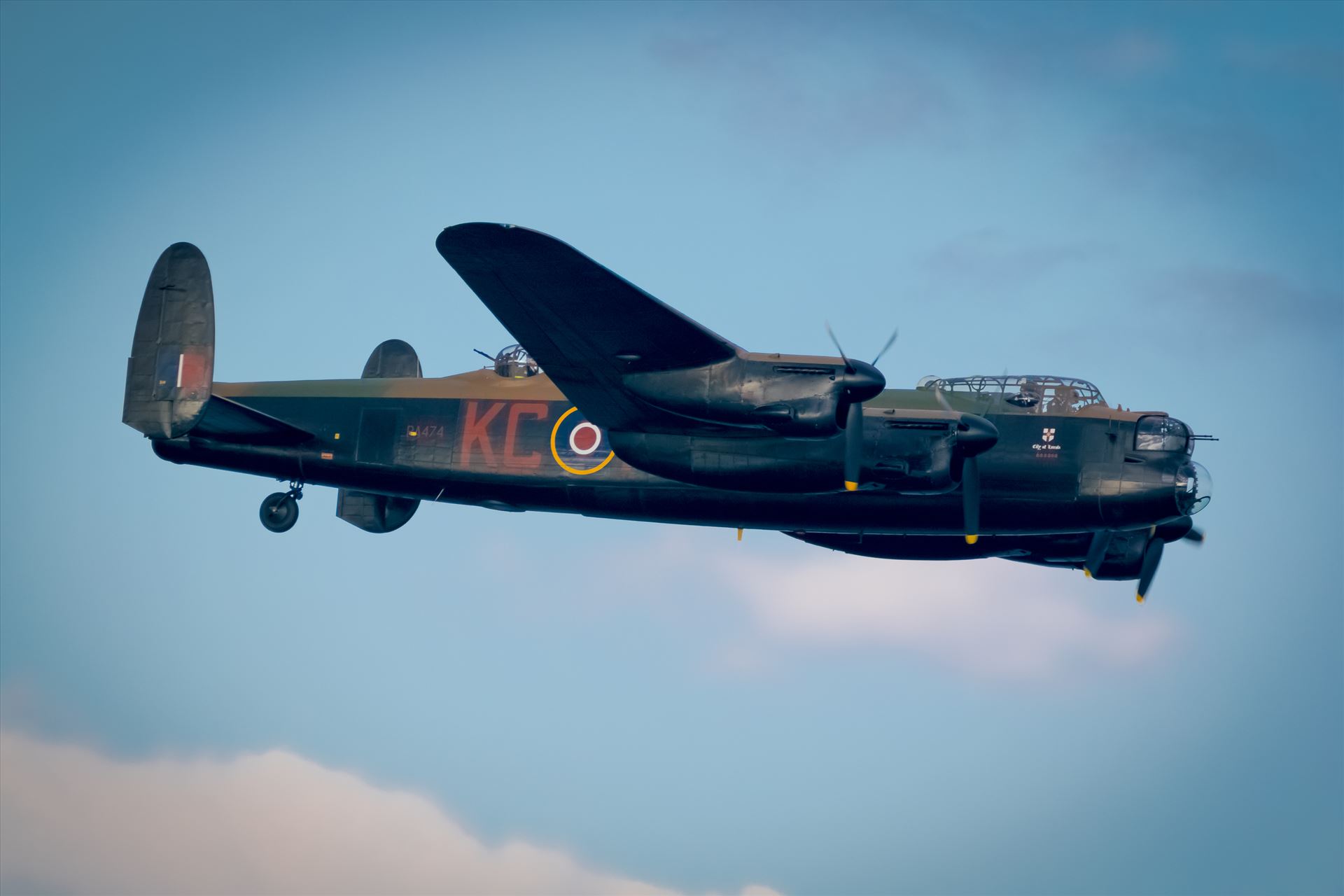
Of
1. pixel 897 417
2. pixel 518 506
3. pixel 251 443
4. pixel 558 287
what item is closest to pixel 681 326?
pixel 558 287

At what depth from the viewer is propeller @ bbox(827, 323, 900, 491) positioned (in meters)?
27.4

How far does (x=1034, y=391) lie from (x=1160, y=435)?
235 centimetres

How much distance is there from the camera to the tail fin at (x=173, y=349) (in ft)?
103

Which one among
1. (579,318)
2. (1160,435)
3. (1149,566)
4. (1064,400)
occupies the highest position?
(579,318)

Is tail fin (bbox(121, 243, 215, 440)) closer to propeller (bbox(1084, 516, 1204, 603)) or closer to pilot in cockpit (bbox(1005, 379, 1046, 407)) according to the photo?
pilot in cockpit (bbox(1005, 379, 1046, 407))

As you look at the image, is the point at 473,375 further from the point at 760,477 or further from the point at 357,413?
Result: the point at 760,477

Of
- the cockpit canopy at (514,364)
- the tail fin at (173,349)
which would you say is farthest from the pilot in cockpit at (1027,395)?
the tail fin at (173,349)

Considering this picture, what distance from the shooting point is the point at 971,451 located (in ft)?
94.1

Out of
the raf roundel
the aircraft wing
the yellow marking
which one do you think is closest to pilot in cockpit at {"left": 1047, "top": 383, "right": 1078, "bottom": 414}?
the aircraft wing

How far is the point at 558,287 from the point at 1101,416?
10.0m

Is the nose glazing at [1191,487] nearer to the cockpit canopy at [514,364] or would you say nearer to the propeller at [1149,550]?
the propeller at [1149,550]

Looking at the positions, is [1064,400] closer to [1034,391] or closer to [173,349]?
[1034,391]

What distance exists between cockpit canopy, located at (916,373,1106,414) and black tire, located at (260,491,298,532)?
12.6 meters

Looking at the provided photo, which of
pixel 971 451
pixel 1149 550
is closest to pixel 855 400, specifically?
pixel 971 451
